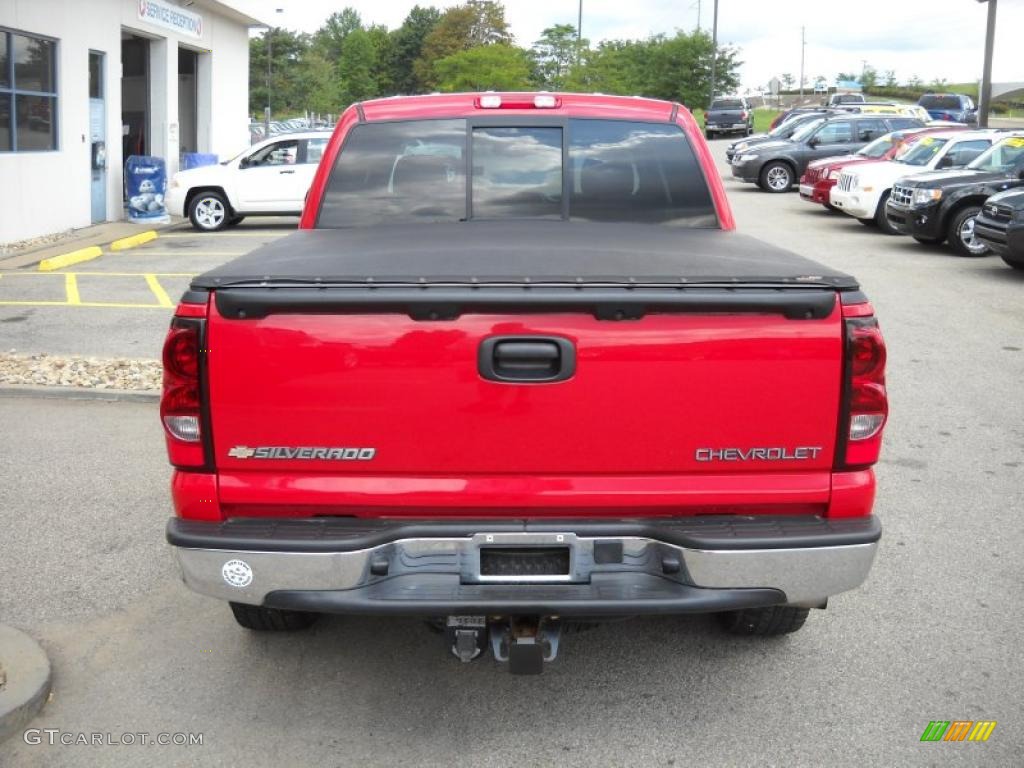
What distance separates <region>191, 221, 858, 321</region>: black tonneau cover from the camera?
3.36 metres

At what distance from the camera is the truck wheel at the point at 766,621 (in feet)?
14.4

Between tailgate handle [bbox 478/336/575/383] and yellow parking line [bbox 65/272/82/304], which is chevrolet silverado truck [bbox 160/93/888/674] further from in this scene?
yellow parking line [bbox 65/272/82/304]

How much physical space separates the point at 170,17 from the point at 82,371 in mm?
16649

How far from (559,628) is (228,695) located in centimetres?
127

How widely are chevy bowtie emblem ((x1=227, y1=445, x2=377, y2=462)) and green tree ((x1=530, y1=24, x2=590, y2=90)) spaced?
61576 millimetres

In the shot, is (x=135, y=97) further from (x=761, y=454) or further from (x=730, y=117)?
(x=730, y=117)

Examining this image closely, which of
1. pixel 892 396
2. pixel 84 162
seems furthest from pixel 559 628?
pixel 84 162

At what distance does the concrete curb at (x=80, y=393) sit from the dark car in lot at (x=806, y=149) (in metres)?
21.9

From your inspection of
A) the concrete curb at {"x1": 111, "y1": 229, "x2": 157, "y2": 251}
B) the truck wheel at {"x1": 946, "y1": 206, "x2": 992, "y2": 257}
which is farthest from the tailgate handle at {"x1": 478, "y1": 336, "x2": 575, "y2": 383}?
the concrete curb at {"x1": 111, "y1": 229, "x2": 157, "y2": 251}

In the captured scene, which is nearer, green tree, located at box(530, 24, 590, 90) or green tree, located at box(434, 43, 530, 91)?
green tree, located at box(434, 43, 530, 91)

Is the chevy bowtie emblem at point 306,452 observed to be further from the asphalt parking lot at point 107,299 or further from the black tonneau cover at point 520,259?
the asphalt parking lot at point 107,299

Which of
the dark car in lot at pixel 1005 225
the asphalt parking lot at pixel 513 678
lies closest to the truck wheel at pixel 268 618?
the asphalt parking lot at pixel 513 678

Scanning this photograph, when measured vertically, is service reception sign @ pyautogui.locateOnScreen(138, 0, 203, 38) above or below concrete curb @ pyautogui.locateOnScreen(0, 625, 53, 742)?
above

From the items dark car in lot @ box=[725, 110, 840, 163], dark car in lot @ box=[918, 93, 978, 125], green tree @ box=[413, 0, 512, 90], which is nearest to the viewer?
dark car in lot @ box=[725, 110, 840, 163]
